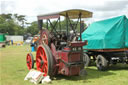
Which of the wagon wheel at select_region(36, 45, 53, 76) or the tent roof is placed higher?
the tent roof

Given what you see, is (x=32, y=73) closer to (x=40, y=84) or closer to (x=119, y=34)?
(x=40, y=84)

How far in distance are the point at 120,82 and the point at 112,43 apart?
2268 millimetres

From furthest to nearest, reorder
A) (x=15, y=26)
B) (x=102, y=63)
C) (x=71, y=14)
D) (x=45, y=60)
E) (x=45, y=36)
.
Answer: (x=15, y=26) → (x=102, y=63) → (x=71, y=14) → (x=45, y=36) → (x=45, y=60)

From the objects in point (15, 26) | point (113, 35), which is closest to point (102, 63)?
point (113, 35)

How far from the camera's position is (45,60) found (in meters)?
6.52

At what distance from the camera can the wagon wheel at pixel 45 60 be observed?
6.10m

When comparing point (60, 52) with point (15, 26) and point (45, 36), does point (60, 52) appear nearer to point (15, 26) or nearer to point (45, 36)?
point (45, 36)

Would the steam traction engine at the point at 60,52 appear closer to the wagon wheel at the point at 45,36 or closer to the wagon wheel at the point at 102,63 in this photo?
the wagon wheel at the point at 45,36

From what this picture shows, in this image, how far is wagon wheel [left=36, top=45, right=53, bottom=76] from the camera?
6.10m

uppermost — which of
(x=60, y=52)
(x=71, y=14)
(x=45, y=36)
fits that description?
(x=71, y=14)

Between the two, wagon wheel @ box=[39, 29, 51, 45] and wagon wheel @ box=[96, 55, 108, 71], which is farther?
wagon wheel @ box=[96, 55, 108, 71]

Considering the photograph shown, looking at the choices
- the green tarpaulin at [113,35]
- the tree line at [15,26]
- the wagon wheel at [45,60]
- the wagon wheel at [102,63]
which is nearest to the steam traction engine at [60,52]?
the wagon wheel at [45,60]

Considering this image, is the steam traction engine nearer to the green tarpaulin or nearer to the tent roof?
the tent roof

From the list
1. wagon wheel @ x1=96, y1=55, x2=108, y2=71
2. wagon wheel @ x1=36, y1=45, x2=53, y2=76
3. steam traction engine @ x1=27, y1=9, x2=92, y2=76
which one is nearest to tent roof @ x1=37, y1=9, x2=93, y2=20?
steam traction engine @ x1=27, y1=9, x2=92, y2=76
